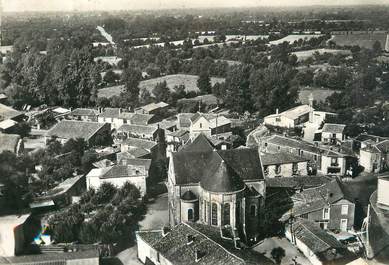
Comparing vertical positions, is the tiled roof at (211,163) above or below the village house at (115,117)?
above

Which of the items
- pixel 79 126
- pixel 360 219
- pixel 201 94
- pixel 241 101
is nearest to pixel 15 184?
pixel 79 126

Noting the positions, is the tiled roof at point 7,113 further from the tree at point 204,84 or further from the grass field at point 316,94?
the grass field at point 316,94

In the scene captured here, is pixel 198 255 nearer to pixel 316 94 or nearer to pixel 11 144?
pixel 11 144

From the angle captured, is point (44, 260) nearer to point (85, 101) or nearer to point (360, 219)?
point (360, 219)

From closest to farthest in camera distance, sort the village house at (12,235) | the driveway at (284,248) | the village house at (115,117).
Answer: the village house at (12,235), the driveway at (284,248), the village house at (115,117)

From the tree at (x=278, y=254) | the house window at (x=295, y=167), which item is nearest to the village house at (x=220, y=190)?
the tree at (x=278, y=254)

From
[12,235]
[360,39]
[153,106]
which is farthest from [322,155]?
[360,39]

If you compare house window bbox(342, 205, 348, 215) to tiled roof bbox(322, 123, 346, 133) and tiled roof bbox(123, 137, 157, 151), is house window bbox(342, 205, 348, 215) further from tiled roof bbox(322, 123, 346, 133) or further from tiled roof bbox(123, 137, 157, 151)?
tiled roof bbox(123, 137, 157, 151)
